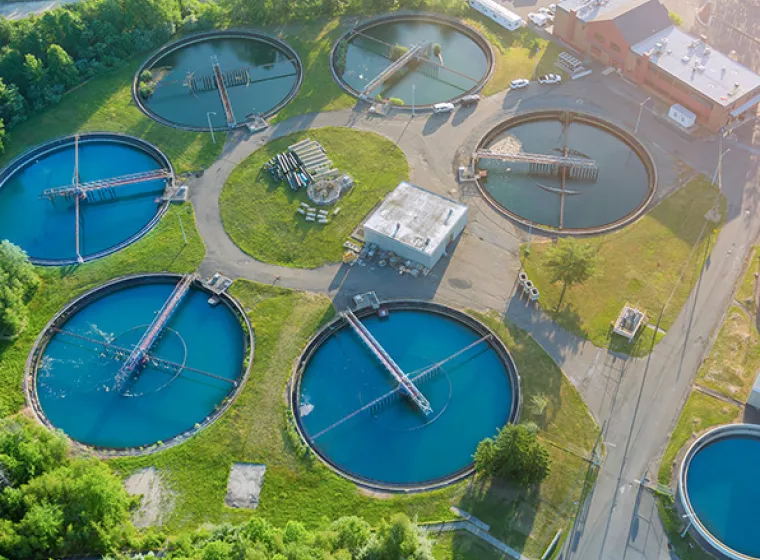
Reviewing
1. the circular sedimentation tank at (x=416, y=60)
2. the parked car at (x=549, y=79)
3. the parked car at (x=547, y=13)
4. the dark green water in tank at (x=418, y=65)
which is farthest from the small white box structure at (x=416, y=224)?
the parked car at (x=547, y=13)

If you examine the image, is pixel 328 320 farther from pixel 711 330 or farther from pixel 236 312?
pixel 711 330

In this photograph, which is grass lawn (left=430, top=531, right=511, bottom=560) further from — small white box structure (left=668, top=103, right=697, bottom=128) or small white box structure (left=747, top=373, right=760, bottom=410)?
small white box structure (left=668, top=103, right=697, bottom=128)

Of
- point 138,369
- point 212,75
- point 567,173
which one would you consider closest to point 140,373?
point 138,369

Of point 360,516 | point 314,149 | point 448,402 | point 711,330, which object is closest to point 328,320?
point 448,402

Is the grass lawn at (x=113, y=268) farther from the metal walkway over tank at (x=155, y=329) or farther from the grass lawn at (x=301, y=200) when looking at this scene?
the grass lawn at (x=301, y=200)

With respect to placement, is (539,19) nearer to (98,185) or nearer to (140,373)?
(98,185)
